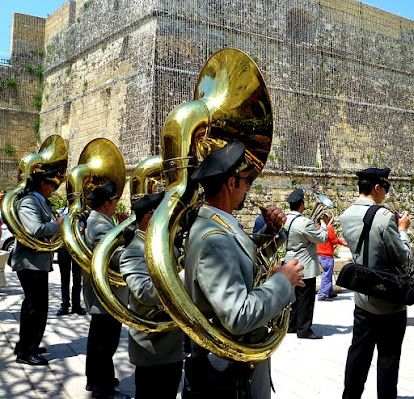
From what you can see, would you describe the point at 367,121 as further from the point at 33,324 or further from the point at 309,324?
the point at 33,324

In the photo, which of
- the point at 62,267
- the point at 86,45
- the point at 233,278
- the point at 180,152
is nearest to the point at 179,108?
the point at 180,152

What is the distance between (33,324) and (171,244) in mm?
3389

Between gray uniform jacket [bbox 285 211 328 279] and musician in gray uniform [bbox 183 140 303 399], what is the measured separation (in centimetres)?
405

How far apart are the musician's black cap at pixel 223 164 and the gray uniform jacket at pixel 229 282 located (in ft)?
0.52

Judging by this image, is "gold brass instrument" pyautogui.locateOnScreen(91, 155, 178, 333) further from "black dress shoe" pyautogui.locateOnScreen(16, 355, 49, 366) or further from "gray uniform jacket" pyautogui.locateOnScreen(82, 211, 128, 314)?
"black dress shoe" pyautogui.locateOnScreen(16, 355, 49, 366)

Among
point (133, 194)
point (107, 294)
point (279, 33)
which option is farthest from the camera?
point (279, 33)

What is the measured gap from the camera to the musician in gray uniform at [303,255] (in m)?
5.90

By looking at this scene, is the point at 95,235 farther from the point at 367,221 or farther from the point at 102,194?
the point at 367,221

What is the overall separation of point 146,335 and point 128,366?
2138 mm

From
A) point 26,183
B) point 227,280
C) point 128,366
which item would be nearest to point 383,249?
point 227,280

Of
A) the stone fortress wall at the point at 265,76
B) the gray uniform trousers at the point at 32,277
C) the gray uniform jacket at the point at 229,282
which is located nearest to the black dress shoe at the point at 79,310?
the gray uniform trousers at the point at 32,277

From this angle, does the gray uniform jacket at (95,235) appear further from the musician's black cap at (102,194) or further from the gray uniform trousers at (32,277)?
the gray uniform trousers at (32,277)

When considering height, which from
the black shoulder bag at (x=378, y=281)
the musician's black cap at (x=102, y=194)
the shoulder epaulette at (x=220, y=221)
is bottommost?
the black shoulder bag at (x=378, y=281)

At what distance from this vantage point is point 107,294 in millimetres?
2939
